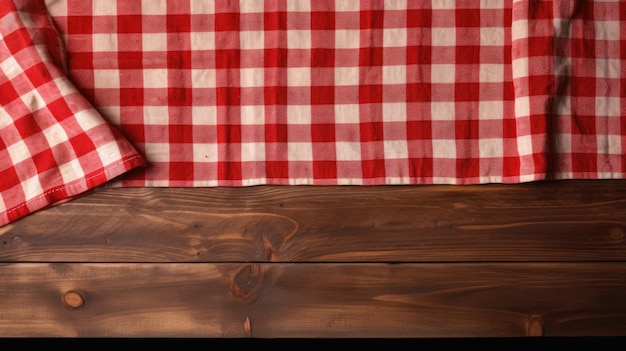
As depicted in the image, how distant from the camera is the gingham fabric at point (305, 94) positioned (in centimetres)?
74

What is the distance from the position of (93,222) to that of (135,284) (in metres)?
0.11

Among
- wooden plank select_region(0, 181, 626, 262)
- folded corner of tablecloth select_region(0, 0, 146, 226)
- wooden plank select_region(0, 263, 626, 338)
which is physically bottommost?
wooden plank select_region(0, 263, 626, 338)

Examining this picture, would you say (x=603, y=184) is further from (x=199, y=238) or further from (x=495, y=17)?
(x=199, y=238)

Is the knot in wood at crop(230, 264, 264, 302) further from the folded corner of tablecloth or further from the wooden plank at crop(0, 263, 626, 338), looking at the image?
the folded corner of tablecloth

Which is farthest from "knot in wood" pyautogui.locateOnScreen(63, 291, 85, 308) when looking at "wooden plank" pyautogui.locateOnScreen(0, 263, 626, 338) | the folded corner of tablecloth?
the folded corner of tablecloth

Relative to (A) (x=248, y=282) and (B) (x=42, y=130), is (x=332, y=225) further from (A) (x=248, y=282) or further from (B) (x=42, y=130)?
(B) (x=42, y=130)

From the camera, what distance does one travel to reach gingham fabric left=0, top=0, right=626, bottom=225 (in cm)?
74

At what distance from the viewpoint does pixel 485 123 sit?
746mm

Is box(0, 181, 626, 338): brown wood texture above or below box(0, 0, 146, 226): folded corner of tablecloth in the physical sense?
A: below

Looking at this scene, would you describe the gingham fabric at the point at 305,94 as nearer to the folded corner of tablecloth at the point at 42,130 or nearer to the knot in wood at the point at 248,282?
the folded corner of tablecloth at the point at 42,130

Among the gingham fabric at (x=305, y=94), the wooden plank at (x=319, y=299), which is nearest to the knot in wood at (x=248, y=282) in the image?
the wooden plank at (x=319, y=299)

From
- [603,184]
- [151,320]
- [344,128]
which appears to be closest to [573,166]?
[603,184]

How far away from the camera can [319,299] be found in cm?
76

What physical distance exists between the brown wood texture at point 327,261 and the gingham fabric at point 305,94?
35mm
